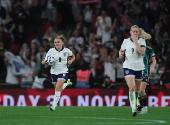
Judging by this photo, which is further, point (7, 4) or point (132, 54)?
point (7, 4)

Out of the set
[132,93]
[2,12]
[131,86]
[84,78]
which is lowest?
[84,78]

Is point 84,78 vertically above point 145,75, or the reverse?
point 145,75

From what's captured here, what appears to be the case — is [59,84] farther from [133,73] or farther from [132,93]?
[132,93]

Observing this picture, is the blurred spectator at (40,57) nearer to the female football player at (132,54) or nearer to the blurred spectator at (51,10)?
the blurred spectator at (51,10)

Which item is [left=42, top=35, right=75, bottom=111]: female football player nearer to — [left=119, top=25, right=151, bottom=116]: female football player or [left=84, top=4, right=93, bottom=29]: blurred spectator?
[left=119, top=25, right=151, bottom=116]: female football player

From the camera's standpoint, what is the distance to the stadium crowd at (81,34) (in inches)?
944

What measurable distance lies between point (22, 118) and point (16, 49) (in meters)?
11.5

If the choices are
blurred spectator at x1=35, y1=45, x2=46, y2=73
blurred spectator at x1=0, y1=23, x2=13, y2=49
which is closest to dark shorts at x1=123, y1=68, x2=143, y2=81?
blurred spectator at x1=35, y1=45, x2=46, y2=73

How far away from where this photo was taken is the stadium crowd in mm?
23969

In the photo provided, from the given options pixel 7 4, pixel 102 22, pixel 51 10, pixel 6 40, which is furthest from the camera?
pixel 51 10

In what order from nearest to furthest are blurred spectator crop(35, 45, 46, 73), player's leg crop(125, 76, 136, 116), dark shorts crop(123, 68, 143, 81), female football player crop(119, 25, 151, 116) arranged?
player's leg crop(125, 76, 136, 116) → female football player crop(119, 25, 151, 116) → dark shorts crop(123, 68, 143, 81) → blurred spectator crop(35, 45, 46, 73)

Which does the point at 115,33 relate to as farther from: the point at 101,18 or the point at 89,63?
the point at 89,63

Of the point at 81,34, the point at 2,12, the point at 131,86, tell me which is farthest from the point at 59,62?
the point at 2,12

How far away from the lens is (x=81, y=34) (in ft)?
86.7
